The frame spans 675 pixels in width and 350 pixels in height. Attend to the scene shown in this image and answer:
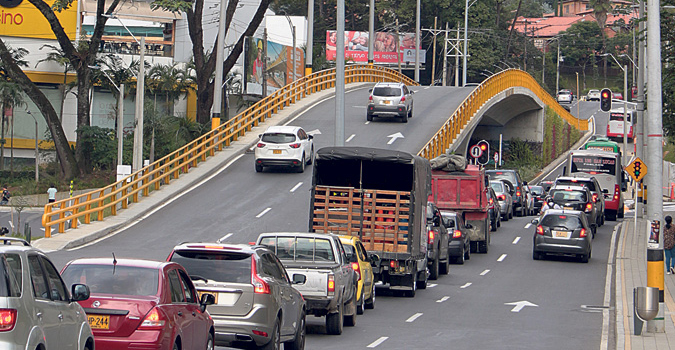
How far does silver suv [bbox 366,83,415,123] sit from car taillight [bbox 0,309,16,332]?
43195mm

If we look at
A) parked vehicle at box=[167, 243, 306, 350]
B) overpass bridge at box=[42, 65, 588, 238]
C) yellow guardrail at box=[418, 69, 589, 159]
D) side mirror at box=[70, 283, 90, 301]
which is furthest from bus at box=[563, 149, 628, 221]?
side mirror at box=[70, 283, 90, 301]

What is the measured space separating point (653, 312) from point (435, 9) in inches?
3422

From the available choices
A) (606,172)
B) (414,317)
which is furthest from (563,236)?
(606,172)

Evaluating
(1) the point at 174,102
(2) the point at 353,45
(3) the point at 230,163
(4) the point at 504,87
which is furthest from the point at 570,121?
(3) the point at 230,163

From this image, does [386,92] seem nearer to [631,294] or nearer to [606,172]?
[606,172]

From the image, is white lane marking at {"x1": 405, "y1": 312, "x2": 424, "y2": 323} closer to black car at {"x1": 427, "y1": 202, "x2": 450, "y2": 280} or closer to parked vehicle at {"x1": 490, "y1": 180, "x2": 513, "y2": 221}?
black car at {"x1": 427, "y1": 202, "x2": 450, "y2": 280}

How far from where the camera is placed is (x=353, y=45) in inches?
4195

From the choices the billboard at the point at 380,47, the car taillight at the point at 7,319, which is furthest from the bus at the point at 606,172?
the billboard at the point at 380,47

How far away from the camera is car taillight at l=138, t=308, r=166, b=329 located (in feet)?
33.5

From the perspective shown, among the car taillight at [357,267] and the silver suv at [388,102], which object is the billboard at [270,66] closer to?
the silver suv at [388,102]

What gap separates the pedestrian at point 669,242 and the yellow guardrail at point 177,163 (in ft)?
55.2

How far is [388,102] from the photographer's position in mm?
50469

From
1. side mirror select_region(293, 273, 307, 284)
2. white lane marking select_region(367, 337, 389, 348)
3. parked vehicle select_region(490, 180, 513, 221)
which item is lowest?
white lane marking select_region(367, 337, 389, 348)

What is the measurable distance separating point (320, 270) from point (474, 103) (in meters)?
41.5
